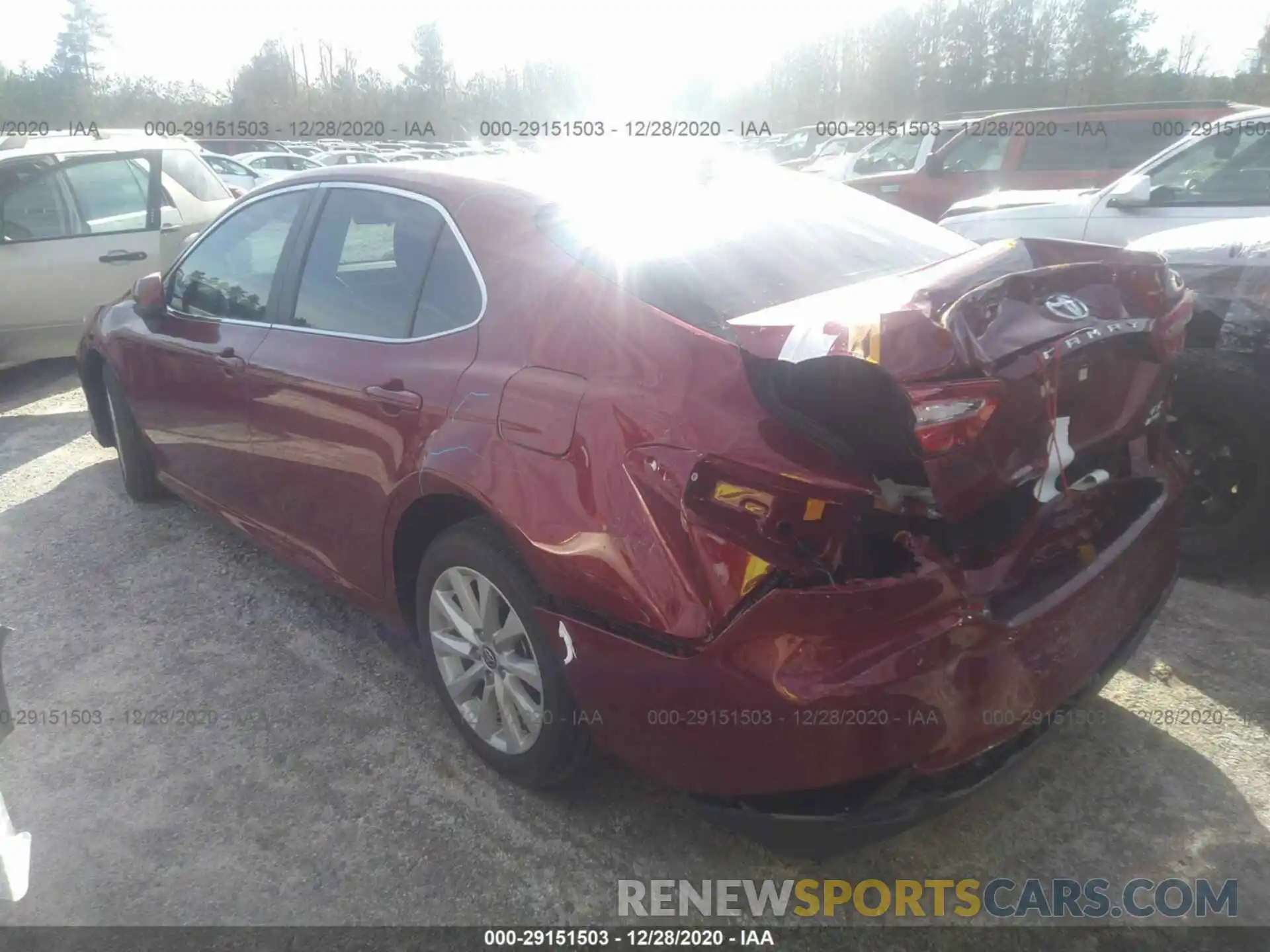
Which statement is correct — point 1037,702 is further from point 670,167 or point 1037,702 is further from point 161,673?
point 161,673

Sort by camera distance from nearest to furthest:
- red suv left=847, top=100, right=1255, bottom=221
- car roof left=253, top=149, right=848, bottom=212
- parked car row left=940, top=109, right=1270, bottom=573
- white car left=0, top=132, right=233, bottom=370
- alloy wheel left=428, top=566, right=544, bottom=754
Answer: alloy wheel left=428, top=566, right=544, bottom=754 → car roof left=253, top=149, right=848, bottom=212 → parked car row left=940, top=109, right=1270, bottom=573 → white car left=0, top=132, right=233, bottom=370 → red suv left=847, top=100, right=1255, bottom=221

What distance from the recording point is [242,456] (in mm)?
3531

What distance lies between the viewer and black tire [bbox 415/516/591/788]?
7.71ft

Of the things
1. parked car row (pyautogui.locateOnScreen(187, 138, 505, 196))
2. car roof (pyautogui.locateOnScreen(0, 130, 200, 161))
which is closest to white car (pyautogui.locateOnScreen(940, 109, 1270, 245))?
parked car row (pyautogui.locateOnScreen(187, 138, 505, 196))

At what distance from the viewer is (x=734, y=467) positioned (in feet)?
6.25

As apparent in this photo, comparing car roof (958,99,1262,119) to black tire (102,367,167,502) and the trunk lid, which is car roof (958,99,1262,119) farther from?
black tire (102,367,167,502)

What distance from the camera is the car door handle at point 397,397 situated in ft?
8.51

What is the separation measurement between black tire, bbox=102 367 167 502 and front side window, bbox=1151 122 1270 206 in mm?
5641

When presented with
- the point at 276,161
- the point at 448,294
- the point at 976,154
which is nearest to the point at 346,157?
the point at 276,161

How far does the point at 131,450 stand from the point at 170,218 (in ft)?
10.9

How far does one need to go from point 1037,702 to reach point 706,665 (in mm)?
749

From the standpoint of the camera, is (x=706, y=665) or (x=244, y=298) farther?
(x=244, y=298)

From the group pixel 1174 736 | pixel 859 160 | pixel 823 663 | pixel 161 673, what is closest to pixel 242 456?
pixel 161 673

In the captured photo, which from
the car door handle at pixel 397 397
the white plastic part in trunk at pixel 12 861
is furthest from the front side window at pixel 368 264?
the white plastic part in trunk at pixel 12 861
